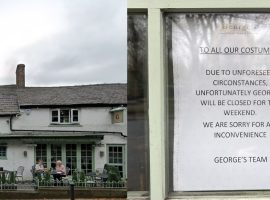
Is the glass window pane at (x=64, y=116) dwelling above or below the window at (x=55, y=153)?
above

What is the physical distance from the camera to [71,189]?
2941 mm

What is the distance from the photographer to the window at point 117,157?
9.87ft

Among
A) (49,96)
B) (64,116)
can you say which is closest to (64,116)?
(64,116)

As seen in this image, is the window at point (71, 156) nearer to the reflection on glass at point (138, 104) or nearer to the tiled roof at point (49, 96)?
the tiled roof at point (49, 96)

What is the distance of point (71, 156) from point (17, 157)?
10.7 inches

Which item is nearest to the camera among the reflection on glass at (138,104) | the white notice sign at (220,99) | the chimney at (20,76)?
the chimney at (20,76)

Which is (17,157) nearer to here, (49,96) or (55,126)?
(55,126)

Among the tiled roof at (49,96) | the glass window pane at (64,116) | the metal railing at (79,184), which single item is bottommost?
the metal railing at (79,184)

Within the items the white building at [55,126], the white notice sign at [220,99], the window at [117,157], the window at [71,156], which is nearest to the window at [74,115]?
the white building at [55,126]

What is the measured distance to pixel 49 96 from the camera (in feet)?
9.58

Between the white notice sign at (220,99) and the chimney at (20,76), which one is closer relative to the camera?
the chimney at (20,76)

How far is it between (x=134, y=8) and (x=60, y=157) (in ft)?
3.38

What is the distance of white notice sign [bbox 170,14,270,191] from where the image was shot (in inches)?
135

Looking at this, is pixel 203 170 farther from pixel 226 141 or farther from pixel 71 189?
pixel 71 189
